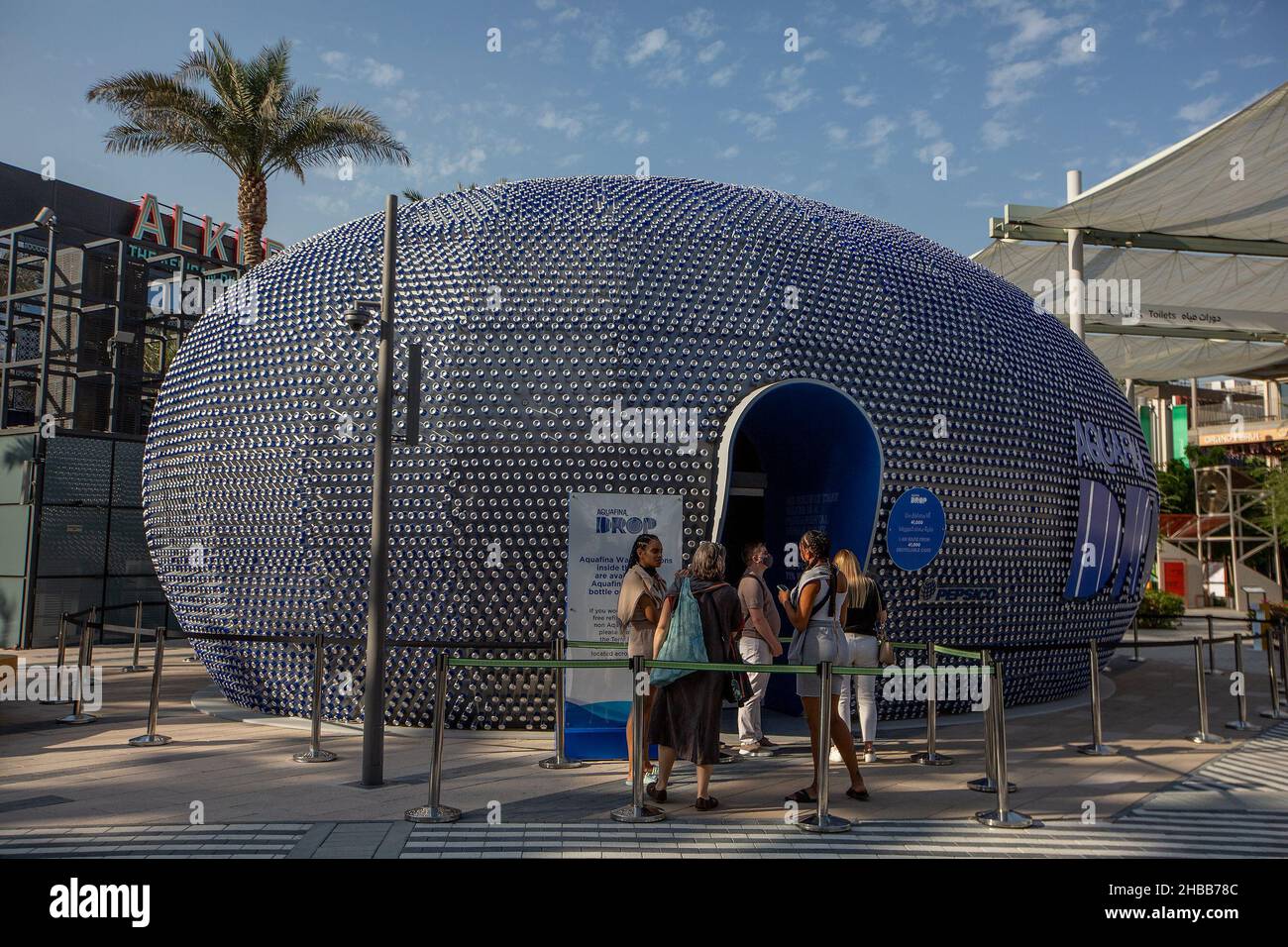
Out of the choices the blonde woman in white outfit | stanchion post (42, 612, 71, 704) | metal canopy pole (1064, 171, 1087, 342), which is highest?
metal canopy pole (1064, 171, 1087, 342)

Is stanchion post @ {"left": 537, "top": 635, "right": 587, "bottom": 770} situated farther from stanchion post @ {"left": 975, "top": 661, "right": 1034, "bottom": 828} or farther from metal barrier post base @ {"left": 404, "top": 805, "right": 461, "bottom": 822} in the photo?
stanchion post @ {"left": 975, "top": 661, "right": 1034, "bottom": 828}

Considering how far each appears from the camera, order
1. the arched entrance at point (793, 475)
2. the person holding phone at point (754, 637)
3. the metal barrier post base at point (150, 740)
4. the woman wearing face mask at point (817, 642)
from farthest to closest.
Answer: the arched entrance at point (793, 475), the metal barrier post base at point (150, 740), the person holding phone at point (754, 637), the woman wearing face mask at point (817, 642)

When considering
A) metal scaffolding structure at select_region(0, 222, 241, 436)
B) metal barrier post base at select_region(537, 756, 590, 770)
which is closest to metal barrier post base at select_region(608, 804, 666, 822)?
metal barrier post base at select_region(537, 756, 590, 770)

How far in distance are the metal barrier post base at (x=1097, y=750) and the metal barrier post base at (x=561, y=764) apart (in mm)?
4377

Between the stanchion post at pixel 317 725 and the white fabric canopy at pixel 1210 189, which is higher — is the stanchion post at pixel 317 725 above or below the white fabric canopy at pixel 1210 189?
below

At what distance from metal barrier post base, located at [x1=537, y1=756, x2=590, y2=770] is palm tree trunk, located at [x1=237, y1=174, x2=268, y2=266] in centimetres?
1453

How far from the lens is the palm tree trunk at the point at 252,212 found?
61.1 ft

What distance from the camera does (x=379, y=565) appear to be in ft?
22.5

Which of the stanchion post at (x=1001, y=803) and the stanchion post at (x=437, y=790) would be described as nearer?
the stanchion post at (x=437, y=790)

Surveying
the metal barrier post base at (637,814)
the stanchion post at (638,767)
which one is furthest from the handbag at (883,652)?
Answer: the metal barrier post base at (637,814)

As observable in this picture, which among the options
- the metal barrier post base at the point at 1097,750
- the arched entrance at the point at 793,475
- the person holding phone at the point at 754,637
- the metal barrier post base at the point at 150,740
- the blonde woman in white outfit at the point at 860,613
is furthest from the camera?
the arched entrance at the point at 793,475

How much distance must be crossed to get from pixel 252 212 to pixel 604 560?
14120mm

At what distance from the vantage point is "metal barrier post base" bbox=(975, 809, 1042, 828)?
232 inches

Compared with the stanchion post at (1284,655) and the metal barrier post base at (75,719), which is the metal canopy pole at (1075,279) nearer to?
the stanchion post at (1284,655)
